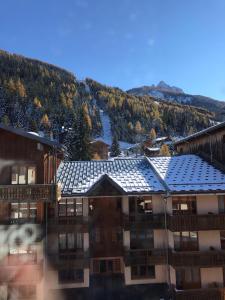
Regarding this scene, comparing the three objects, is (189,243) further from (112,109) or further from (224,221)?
(112,109)

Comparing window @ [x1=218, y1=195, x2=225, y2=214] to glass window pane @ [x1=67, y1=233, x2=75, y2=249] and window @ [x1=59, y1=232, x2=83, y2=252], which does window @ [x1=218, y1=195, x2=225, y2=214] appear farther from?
glass window pane @ [x1=67, y1=233, x2=75, y2=249]

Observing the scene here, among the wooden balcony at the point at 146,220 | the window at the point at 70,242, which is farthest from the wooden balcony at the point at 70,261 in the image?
the wooden balcony at the point at 146,220

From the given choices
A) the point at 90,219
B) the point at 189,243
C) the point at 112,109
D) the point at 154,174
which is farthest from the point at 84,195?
the point at 112,109

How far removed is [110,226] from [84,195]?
3.53m

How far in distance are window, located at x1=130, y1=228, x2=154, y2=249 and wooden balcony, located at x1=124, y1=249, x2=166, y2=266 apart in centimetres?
56

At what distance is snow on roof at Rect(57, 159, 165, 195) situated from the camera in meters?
22.8

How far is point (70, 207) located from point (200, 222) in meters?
10.1

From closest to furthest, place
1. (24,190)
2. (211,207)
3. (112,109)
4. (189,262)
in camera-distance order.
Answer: (24,190)
(189,262)
(211,207)
(112,109)

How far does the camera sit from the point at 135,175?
82.1 ft

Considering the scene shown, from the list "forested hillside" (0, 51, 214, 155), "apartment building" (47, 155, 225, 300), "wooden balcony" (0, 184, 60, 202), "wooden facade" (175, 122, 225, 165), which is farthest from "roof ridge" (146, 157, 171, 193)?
"forested hillside" (0, 51, 214, 155)

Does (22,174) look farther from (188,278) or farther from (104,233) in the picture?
(188,278)

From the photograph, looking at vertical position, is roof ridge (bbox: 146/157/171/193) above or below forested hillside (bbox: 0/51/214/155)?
below

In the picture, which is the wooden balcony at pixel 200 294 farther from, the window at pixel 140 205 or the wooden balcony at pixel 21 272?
the wooden balcony at pixel 21 272

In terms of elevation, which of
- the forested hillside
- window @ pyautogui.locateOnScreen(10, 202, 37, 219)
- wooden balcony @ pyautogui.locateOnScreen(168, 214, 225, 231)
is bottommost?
wooden balcony @ pyautogui.locateOnScreen(168, 214, 225, 231)
